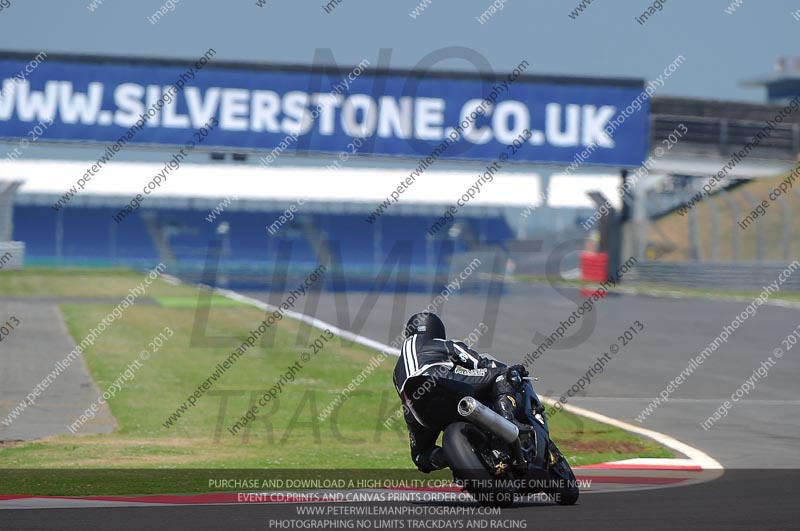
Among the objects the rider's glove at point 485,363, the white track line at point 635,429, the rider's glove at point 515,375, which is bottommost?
the white track line at point 635,429

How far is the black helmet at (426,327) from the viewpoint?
8586 mm

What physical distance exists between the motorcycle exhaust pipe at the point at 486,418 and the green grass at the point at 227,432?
2.68 meters

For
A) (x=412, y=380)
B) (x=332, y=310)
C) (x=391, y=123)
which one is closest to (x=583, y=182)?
(x=391, y=123)

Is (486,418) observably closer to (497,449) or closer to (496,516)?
(497,449)

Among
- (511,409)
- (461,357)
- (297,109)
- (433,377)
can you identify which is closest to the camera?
(433,377)

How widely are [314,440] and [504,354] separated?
932 centimetres

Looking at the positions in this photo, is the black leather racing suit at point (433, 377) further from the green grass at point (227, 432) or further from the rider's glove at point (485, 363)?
the green grass at point (227, 432)

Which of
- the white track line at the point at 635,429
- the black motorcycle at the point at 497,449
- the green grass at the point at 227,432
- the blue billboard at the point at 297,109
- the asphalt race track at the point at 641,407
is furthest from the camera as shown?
the blue billboard at the point at 297,109

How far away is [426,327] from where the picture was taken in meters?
8.59

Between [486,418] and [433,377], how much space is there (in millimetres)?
447

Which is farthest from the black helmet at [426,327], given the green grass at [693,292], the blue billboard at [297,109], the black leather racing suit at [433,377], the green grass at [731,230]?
the green grass at [731,230]

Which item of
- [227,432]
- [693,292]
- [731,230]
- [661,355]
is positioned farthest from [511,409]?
[731,230]

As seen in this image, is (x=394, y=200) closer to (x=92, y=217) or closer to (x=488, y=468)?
(x=92, y=217)

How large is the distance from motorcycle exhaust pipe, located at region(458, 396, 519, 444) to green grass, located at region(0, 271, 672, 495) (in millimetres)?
2682
